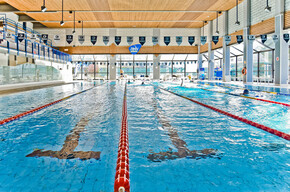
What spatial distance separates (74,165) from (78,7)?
14.9 meters

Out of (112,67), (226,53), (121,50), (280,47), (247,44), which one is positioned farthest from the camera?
(112,67)

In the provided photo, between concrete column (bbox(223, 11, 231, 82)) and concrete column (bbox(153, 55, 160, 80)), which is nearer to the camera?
concrete column (bbox(223, 11, 231, 82))

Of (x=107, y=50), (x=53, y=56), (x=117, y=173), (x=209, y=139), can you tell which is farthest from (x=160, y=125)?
(x=107, y=50)

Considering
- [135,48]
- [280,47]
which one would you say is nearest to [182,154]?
[280,47]

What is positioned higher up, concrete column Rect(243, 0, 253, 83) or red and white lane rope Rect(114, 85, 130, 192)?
concrete column Rect(243, 0, 253, 83)

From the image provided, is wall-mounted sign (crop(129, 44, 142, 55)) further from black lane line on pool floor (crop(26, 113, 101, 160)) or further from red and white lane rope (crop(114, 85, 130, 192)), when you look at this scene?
black lane line on pool floor (crop(26, 113, 101, 160))

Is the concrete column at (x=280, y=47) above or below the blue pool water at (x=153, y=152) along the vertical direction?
above

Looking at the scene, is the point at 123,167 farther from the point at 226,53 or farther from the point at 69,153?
the point at 226,53

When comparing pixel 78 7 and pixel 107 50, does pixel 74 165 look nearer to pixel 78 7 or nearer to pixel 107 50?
pixel 78 7

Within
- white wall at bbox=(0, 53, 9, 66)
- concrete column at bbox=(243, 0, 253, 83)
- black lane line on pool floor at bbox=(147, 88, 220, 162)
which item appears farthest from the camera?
concrete column at bbox=(243, 0, 253, 83)

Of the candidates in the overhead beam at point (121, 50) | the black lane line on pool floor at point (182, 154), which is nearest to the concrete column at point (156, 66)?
the overhead beam at point (121, 50)

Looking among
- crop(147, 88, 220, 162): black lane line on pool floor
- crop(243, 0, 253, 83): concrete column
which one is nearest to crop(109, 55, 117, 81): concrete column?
crop(243, 0, 253, 83): concrete column

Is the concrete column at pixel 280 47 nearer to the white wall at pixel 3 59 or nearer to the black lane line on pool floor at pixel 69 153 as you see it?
the black lane line on pool floor at pixel 69 153

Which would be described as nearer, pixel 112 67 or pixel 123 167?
pixel 123 167
